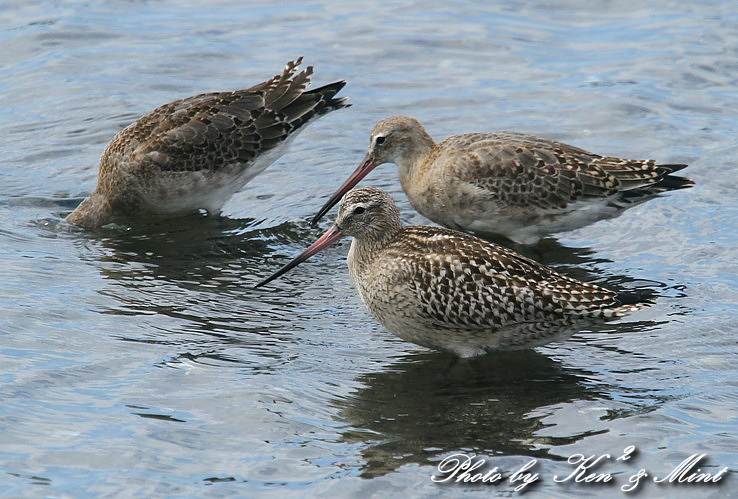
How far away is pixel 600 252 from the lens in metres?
12.1

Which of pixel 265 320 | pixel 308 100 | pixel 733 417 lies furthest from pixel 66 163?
pixel 733 417

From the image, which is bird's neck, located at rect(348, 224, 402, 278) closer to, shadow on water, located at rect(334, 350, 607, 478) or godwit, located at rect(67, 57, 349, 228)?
shadow on water, located at rect(334, 350, 607, 478)

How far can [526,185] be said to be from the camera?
11953 mm

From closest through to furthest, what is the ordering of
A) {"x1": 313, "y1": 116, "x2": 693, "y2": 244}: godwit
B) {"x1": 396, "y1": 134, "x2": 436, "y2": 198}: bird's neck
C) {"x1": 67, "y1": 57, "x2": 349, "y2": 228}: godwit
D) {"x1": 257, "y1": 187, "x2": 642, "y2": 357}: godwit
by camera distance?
{"x1": 257, "y1": 187, "x2": 642, "y2": 357}: godwit
{"x1": 313, "y1": 116, "x2": 693, "y2": 244}: godwit
{"x1": 396, "y1": 134, "x2": 436, "y2": 198}: bird's neck
{"x1": 67, "y1": 57, "x2": 349, "y2": 228}: godwit

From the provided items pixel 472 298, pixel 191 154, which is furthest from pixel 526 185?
pixel 191 154

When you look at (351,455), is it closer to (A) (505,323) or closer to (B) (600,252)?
(A) (505,323)

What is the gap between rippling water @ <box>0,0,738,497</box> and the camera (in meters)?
8.18

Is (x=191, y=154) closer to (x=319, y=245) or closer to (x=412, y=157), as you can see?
(x=412, y=157)

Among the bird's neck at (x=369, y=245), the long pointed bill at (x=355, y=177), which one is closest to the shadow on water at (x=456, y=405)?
the bird's neck at (x=369, y=245)

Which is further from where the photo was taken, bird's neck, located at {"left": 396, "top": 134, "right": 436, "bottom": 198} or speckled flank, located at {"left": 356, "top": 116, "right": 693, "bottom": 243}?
bird's neck, located at {"left": 396, "top": 134, "right": 436, "bottom": 198}

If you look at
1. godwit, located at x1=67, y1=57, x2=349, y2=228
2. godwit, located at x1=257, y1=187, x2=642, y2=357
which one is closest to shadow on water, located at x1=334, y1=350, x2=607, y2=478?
godwit, located at x1=257, y1=187, x2=642, y2=357

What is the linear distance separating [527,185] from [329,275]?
213 cm

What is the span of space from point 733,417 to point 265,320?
3907 mm

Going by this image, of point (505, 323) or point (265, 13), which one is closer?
A: point (505, 323)
